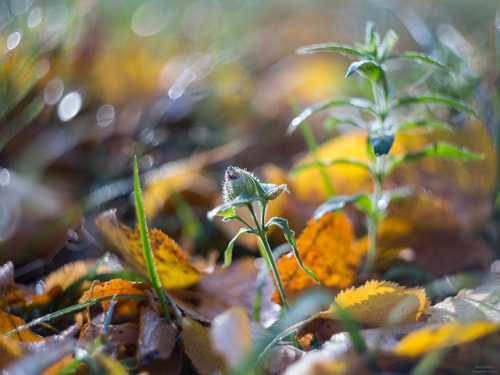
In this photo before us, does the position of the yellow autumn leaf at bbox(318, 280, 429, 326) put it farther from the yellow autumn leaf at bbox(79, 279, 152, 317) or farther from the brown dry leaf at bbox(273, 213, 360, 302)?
the yellow autumn leaf at bbox(79, 279, 152, 317)

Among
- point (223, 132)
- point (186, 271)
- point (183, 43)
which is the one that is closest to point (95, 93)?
point (223, 132)

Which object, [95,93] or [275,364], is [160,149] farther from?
[275,364]

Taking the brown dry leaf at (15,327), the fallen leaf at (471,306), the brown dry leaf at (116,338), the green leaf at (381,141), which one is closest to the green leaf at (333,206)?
the green leaf at (381,141)

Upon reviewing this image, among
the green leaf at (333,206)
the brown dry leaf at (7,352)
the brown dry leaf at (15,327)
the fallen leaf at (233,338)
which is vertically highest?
the brown dry leaf at (7,352)

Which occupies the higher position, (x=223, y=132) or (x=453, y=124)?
(x=223, y=132)

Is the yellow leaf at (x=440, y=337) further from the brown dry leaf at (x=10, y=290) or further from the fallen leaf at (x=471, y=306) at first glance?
the brown dry leaf at (x=10, y=290)

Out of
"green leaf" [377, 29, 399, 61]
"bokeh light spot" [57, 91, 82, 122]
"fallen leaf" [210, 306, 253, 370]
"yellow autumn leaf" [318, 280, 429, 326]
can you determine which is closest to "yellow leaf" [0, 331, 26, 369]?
"fallen leaf" [210, 306, 253, 370]
